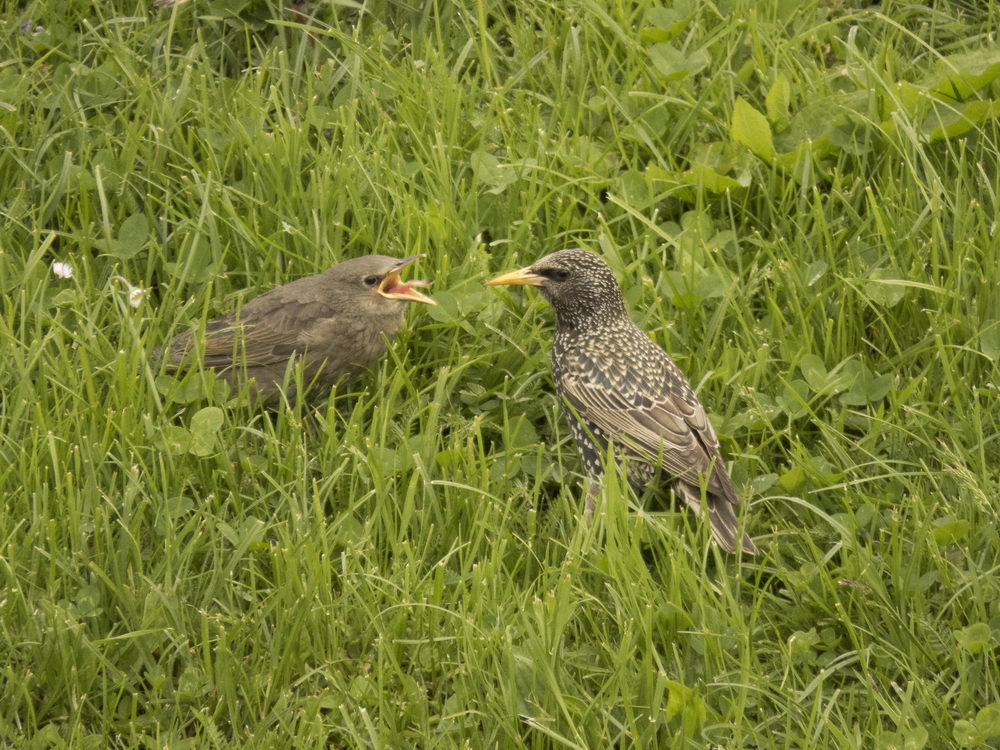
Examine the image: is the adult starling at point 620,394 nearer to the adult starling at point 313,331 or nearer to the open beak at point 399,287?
the open beak at point 399,287

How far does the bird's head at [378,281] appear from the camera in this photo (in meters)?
5.78

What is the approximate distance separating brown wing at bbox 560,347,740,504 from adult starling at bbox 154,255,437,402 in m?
0.74

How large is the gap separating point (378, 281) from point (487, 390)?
2.06 ft

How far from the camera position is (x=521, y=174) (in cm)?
630

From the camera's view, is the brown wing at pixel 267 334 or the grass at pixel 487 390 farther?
the brown wing at pixel 267 334

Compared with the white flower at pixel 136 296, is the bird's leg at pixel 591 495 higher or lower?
lower

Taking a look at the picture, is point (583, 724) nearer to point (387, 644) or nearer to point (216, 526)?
point (387, 644)

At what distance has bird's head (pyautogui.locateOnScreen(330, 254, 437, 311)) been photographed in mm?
5777

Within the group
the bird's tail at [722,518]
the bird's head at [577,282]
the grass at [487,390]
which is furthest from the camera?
the bird's head at [577,282]

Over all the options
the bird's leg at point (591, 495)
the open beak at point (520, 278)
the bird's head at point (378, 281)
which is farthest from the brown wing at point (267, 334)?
the bird's leg at point (591, 495)

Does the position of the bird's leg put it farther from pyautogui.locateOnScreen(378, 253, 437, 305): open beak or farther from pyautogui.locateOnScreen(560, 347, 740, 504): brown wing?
pyautogui.locateOnScreen(378, 253, 437, 305): open beak

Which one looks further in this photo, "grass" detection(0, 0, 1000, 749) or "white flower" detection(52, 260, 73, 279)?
"white flower" detection(52, 260, 73, 279)

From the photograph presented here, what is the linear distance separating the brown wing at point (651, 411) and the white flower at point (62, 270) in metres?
2.14

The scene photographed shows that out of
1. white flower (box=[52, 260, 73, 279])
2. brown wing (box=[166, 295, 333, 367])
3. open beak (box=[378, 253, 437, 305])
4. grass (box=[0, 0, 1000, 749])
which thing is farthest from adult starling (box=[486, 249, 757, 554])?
white flower (box=[52, 260, 73, 279])
